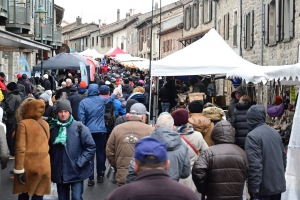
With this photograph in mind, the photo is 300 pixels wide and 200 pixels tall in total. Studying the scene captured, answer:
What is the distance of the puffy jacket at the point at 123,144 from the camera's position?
20.8 feet

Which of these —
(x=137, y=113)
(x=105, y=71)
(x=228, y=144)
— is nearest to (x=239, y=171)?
(x=228, y=144)

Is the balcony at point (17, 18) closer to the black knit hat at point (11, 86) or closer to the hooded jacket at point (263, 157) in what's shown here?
the black knit hat at point (11, 86)

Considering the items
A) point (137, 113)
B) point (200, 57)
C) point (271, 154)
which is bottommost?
point (271, 154)

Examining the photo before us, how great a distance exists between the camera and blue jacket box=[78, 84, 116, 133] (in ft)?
31.7

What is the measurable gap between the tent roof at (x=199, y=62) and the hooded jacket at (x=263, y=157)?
22.0 ft

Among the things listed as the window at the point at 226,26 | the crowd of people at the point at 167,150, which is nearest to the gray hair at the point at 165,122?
the crowd of people at the point at 167,150

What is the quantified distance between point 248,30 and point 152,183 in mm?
20380

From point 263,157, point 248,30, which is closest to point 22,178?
point 263,157

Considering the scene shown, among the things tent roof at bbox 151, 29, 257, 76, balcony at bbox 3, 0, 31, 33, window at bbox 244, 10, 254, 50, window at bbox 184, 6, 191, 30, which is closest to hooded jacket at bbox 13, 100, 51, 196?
tent roof at bbox 151, 29, 257, 76

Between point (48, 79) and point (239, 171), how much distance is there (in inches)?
642

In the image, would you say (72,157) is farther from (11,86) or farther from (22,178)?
(11,86)

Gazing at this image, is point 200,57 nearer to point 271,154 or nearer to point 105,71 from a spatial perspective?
point 271,154

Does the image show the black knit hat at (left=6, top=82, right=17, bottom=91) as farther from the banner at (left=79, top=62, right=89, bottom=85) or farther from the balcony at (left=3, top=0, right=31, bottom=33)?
the balcony at (left=3, top=0, right=31, bottom=33)

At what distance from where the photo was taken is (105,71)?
1415 inches
